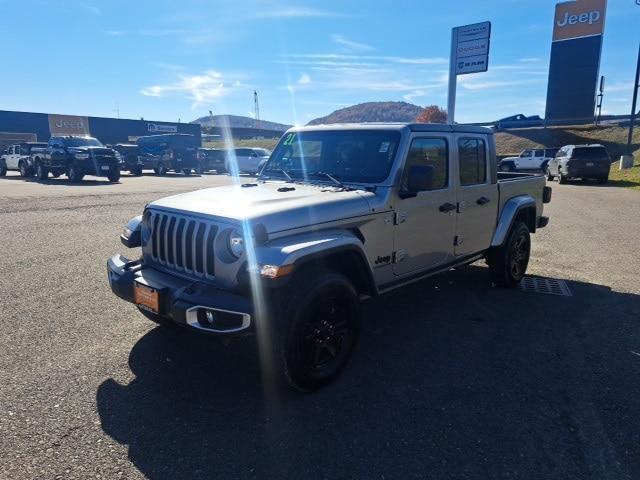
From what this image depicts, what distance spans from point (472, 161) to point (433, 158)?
2.71 ft

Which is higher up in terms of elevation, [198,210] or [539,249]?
[198,210]

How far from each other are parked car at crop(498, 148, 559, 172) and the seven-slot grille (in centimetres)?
2714

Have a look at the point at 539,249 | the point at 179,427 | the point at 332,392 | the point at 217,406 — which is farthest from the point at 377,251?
the point at 539,249

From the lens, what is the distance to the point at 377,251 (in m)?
3.99

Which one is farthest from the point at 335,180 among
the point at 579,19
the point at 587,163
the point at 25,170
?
the point at 579,19

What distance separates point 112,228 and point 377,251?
7392 mm

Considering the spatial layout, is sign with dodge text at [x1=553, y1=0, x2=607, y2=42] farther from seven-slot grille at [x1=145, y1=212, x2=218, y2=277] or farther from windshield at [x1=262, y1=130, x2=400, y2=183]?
seven-slot grille at [x1=145, y1=212, x2=218, y2=277]

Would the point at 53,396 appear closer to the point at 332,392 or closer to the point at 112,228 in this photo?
the point at 332,392

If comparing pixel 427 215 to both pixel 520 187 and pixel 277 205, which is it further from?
pixel 520 187

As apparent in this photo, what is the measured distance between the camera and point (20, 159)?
24234mm

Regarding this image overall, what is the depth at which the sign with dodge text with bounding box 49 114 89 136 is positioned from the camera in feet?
150

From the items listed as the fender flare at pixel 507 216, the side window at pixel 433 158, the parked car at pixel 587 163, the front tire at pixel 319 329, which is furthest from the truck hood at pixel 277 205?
the parked car at pixel 587 163

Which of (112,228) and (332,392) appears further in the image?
(112,228)

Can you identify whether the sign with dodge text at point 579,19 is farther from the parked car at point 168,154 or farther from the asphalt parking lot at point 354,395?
the asphalt parking lot at point 354,395
